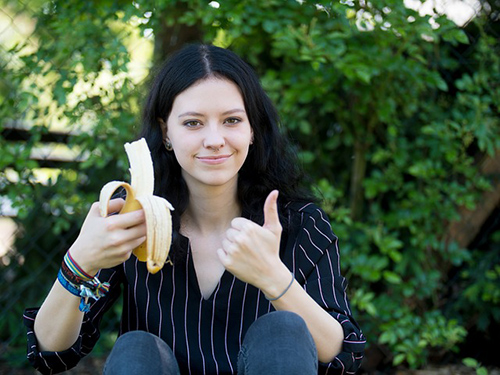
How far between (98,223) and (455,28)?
4.99 ft

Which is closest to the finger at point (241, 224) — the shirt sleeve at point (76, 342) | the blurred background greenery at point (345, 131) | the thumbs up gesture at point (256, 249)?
the thumbs up gesture at point (256, 249)

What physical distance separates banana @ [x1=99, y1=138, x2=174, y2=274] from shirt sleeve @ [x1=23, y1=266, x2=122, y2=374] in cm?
32

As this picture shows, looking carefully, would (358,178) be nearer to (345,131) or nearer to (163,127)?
(345,131)

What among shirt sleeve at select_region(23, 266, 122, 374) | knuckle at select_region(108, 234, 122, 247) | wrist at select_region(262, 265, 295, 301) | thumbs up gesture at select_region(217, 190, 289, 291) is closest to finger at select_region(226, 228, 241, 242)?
thumbs up gesture at select_region(217, 190, 289, 291)

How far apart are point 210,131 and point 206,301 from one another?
457 millimetres

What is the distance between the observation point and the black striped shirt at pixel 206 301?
1.60 m

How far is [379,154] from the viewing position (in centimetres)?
237

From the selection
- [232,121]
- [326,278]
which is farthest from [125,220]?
[326,278]

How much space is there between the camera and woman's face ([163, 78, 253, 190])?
1570mm

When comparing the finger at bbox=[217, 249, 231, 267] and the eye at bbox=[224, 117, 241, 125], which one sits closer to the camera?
the finger at bbox=[217, 249, 231, 267]

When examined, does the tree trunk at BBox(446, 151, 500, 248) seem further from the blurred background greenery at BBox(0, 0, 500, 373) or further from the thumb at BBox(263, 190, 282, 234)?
the thumb at BBox(263, 190, 282, 234)

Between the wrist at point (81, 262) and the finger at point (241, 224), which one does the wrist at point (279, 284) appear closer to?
the finger at point (241, 224)

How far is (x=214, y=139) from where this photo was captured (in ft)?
5.05

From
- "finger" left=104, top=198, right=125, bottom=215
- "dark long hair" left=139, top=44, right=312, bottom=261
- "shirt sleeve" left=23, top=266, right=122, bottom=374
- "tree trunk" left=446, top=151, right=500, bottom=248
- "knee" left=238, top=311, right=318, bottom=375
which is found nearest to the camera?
"knee" left=238, top=311, right=318, bottom=375
